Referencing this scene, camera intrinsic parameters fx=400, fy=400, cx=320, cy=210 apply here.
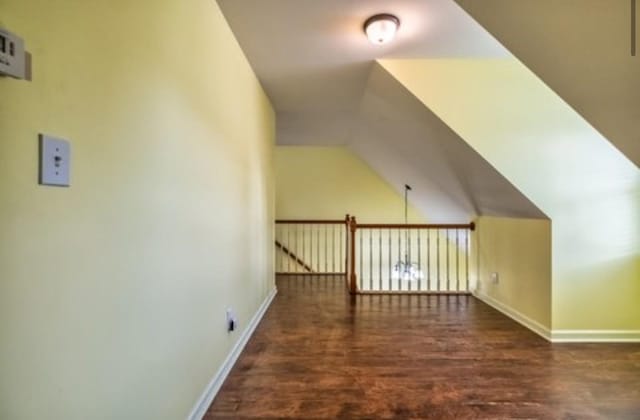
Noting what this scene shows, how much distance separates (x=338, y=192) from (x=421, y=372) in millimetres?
5193

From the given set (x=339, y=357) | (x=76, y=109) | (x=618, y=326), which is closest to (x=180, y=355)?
(x=76, y=109)

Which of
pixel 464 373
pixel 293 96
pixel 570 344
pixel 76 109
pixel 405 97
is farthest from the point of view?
pixel 293 96

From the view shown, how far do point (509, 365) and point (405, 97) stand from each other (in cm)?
228

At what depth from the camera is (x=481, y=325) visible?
12.4ft

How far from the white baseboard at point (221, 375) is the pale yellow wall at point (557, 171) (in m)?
2.44

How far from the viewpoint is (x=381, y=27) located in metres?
2.63

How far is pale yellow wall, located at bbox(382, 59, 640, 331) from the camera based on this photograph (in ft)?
10.7

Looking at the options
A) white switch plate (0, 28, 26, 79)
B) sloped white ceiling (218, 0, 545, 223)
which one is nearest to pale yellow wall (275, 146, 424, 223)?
sloped white ceiling (218, 0, 545, 223)

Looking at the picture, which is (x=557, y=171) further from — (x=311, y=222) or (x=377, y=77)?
(x=311, y=222)

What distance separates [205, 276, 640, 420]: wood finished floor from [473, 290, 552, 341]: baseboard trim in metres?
0.07

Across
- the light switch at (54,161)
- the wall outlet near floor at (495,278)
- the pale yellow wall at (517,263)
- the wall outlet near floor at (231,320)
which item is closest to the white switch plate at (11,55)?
the light switch at (54,161)

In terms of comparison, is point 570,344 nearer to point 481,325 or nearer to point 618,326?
point 618,326

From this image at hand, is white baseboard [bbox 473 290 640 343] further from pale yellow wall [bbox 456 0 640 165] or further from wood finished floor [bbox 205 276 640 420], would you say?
pale yellow wall [bbox 456 0 640 165]

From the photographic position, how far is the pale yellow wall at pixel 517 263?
3.43 m
